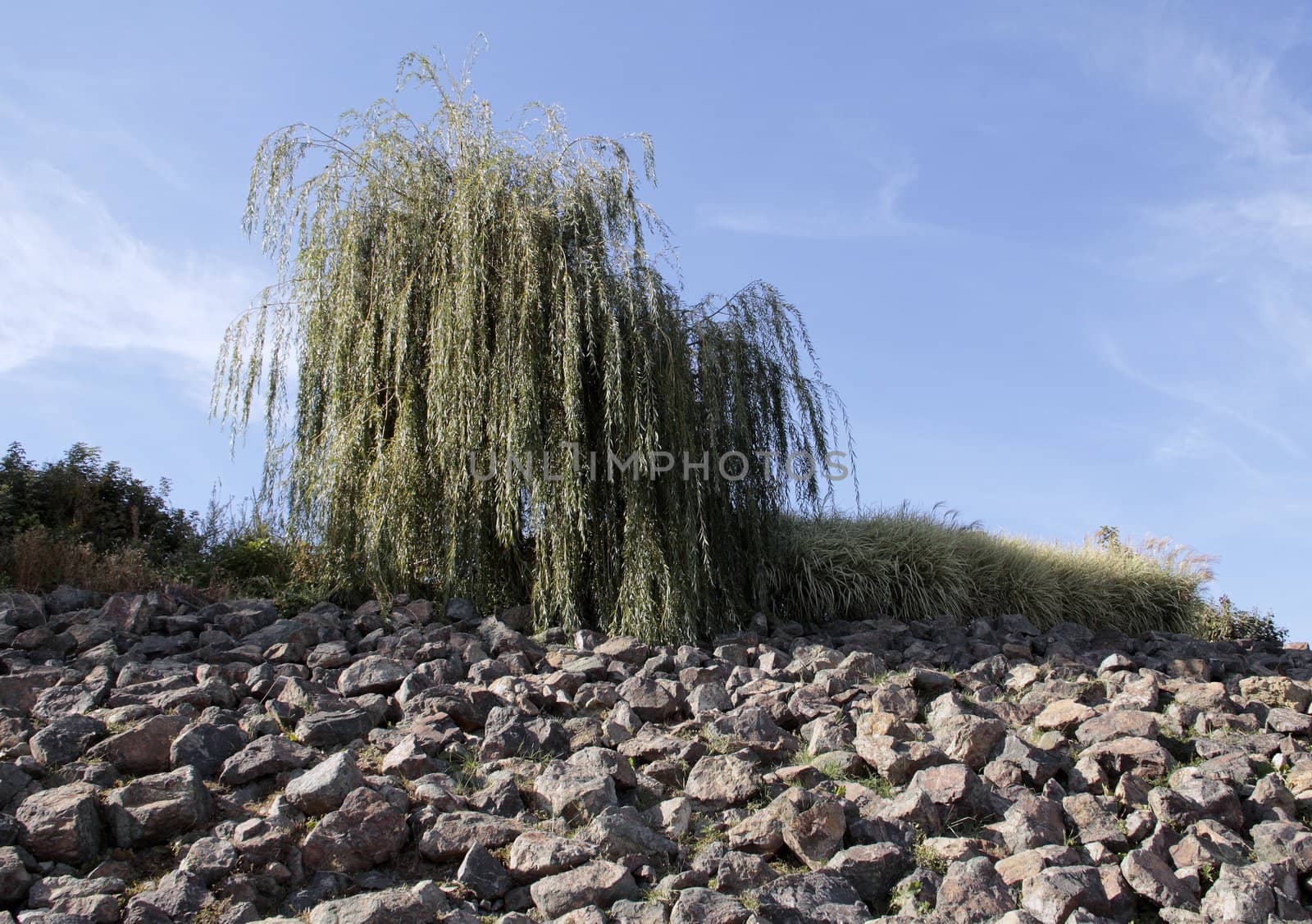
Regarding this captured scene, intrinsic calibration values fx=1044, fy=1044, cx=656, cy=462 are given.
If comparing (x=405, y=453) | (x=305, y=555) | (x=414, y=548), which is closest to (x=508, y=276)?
(x=405, y=453)

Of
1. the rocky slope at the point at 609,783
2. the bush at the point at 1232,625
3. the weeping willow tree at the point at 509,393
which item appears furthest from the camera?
the bush at the point at 1232,625

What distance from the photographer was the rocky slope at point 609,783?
3.64m

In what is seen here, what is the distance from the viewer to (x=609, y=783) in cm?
422

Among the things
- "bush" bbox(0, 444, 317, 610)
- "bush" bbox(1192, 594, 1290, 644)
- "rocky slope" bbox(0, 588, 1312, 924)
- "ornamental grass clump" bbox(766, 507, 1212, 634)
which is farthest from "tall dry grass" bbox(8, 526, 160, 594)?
"bush" bbox(1192, 594, 1290, 644)

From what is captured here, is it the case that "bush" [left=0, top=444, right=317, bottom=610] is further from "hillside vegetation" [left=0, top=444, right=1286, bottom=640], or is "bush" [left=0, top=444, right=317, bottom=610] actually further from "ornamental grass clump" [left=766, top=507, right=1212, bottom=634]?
"ornamental grass clump" [left=766, top=507, right=1212, bottom=634]

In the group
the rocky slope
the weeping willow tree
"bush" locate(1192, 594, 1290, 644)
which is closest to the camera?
the rocky slope

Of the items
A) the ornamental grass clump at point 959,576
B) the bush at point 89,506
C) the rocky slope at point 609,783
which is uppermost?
the bush at point 89,506

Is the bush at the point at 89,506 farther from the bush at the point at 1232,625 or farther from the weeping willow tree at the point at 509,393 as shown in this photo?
the bush at the point at 1232,625

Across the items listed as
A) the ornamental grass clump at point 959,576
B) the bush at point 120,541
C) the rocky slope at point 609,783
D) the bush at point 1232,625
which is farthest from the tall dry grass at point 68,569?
the bush at point 1232,625

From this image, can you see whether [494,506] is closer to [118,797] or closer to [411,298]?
[411,298]

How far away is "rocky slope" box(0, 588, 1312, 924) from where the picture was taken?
3.64m

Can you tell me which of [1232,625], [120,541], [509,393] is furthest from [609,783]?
[1232,625]

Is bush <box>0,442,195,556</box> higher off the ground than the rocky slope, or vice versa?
bush <box>0,442,195,556</box>

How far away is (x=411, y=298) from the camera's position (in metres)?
7.46
